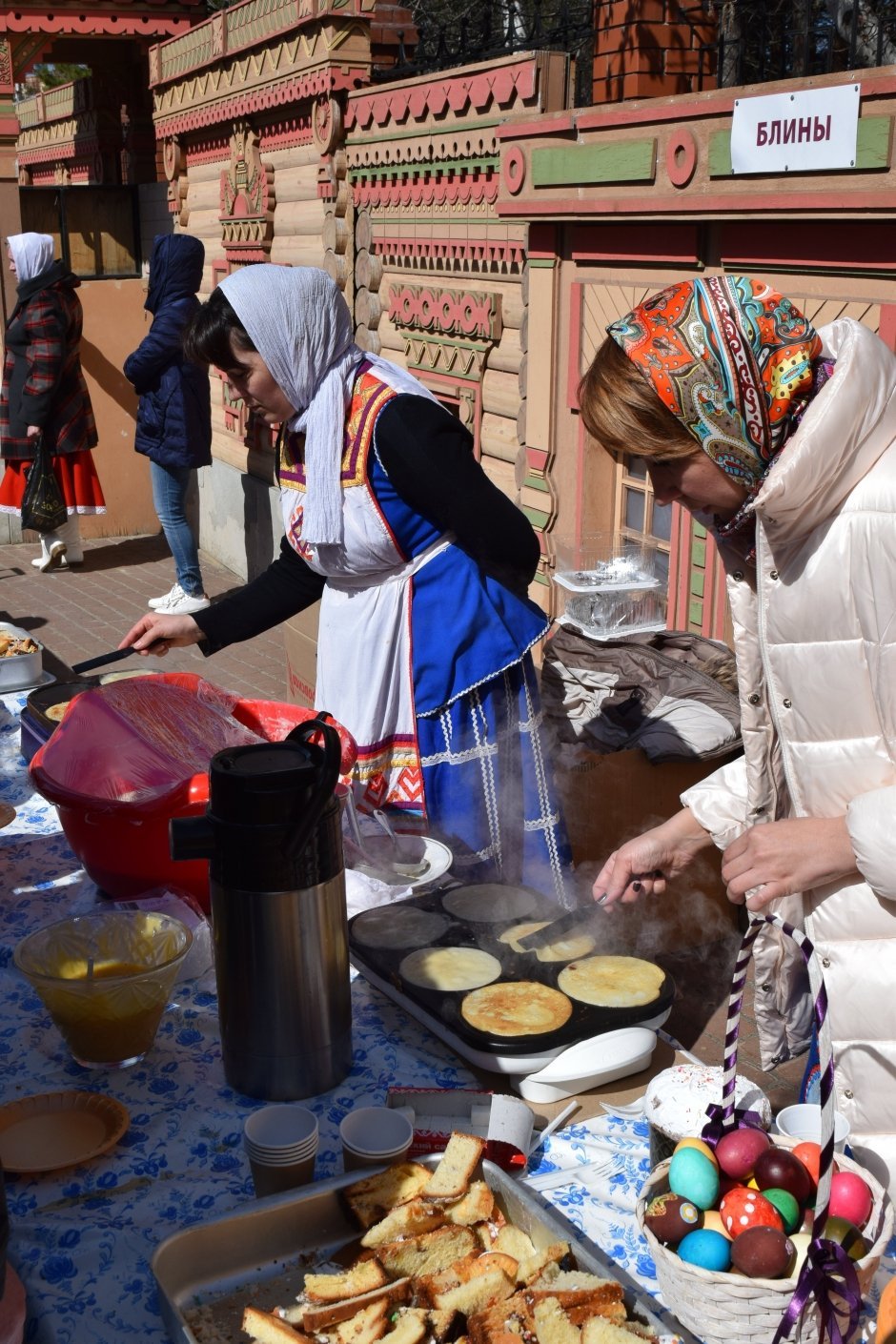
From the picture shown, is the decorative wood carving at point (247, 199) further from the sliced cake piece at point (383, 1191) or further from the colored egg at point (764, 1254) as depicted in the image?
the colored egg at point (764, 1254)

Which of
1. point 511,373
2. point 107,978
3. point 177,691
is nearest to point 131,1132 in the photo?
point 107,978

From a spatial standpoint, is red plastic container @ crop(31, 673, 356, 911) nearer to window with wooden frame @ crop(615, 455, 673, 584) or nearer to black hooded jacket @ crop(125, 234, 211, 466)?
window with wooden frame @ crop(615, 455, 673, 584)

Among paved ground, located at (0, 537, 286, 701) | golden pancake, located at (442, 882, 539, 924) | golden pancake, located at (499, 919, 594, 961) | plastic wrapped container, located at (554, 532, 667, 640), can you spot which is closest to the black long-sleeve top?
golden pancake, located at (442, 882, 539, 924)

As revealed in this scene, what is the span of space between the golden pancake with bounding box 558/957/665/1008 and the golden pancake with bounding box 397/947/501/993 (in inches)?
4.3

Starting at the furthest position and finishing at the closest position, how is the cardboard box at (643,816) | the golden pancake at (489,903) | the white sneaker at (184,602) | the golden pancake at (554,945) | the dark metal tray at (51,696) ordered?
the white sneaker at (184,602) → the cardboard box at (643,816) → the dark metal tray at (51,696) → the golden pancake at (489,903) → the golden pancake at (554,945)

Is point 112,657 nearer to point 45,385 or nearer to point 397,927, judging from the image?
point 397,927

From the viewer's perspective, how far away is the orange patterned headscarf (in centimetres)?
158

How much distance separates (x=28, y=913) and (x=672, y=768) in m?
2.45

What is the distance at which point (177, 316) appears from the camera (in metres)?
8.05

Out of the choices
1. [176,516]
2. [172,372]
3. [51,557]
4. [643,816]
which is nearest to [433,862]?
[643,816]

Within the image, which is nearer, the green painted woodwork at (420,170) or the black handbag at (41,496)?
the green painted woodwork at (420,170)

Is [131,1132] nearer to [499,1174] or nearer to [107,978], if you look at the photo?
[107,978]

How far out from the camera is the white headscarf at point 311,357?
2553mm

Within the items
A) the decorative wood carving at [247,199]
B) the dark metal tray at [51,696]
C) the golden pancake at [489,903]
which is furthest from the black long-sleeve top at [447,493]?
the decorative wood carving at [247,199]
